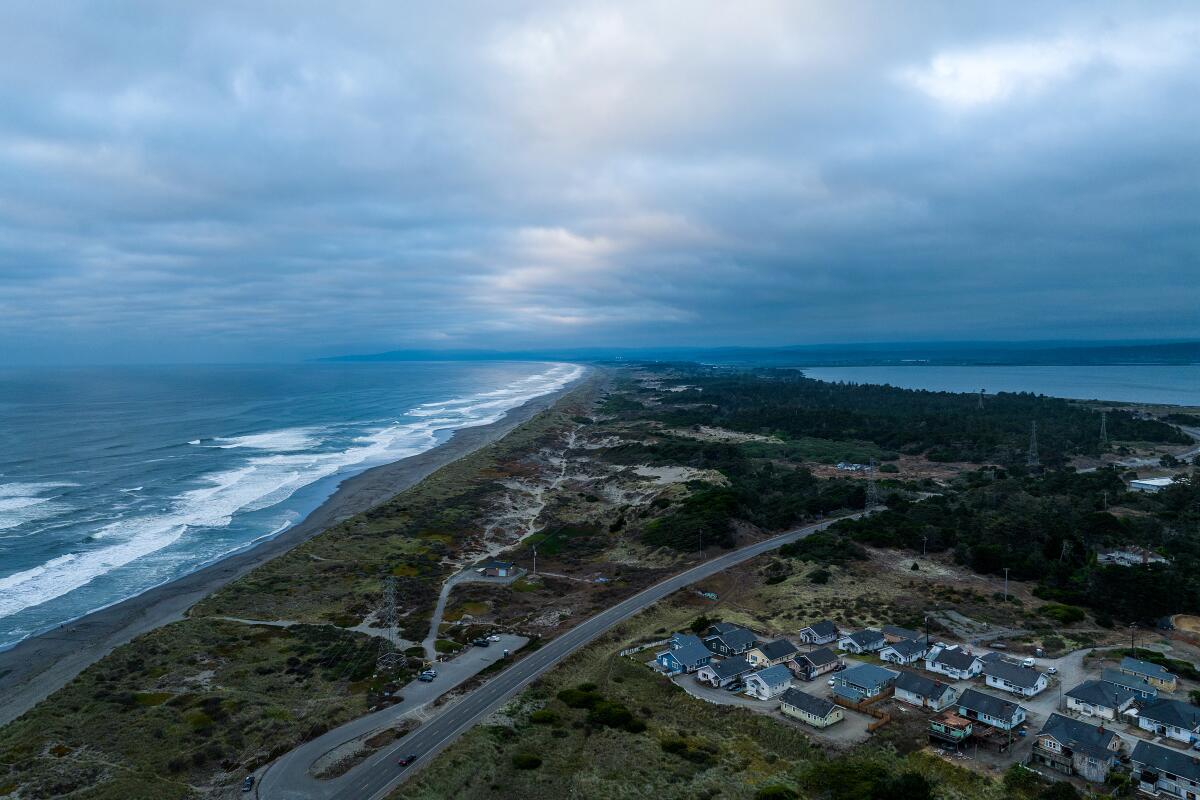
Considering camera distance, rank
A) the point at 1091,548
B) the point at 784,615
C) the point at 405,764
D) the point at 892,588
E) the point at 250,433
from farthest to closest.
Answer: the point at 250,433, the point at 1091,548, the point at 892,588, the point at 784,615, the point at 405,764

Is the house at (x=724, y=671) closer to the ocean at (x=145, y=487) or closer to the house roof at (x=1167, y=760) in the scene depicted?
the house roof at (x=1167, y=760)

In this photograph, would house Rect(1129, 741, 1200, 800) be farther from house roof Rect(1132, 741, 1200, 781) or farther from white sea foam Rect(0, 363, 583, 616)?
white sea foam Rect(0, 363, 583, 616)

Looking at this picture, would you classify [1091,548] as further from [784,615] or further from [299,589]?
[299,589]

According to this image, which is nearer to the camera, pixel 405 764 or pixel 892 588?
pixel 405 764

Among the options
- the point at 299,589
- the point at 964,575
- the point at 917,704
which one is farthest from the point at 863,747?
the point at 299,589

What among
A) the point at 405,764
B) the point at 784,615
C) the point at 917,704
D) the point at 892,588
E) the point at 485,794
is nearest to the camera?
the point at 485,794

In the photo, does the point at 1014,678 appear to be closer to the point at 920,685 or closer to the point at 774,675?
the point at 920,685

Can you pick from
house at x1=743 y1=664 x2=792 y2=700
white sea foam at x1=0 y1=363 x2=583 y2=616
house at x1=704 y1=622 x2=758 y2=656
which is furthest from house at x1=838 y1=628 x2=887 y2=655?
white sea foam at x1=0 y1=363 x2=583 y2=616

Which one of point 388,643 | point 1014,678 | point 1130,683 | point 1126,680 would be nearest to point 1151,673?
point 1126,680
